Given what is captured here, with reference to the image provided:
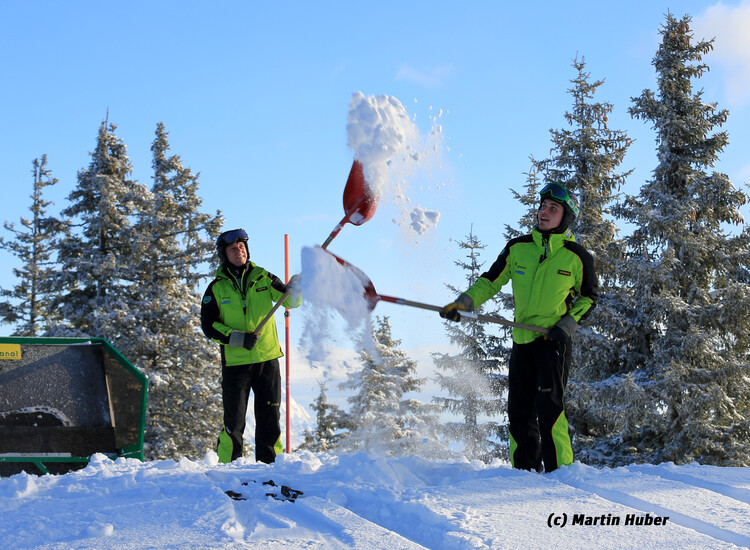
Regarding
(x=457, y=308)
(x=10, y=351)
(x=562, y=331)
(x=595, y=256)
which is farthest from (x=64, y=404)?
(x=595, y=256)

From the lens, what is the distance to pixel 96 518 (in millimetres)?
3201

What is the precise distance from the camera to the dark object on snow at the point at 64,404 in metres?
6.00

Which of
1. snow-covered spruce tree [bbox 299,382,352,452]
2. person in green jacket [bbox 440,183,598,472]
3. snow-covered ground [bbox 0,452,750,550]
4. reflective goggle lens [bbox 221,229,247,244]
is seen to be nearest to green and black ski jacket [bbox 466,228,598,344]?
person in green jacket [bbox 440,183,598,472]

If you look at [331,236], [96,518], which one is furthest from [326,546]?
[331,236]

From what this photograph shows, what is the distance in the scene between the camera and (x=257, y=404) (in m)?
5.68

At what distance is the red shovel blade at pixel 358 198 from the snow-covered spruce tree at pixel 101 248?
15.6 meters

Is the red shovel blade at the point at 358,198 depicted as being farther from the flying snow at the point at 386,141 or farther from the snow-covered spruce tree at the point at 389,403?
the snow-covered spruce tree at the point at 389,403

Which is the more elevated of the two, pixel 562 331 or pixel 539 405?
pixel 562 331

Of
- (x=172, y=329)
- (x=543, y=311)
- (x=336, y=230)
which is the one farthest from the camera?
(x=172, y=329)

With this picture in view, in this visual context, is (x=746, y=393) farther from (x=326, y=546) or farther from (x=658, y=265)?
(x=326, y=546)

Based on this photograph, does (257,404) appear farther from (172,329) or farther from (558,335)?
(172,329)

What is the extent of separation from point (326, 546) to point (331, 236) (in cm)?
281

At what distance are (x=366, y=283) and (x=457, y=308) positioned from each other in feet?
2.29

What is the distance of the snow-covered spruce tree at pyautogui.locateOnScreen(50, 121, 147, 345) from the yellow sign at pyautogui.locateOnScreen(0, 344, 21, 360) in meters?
13.6
